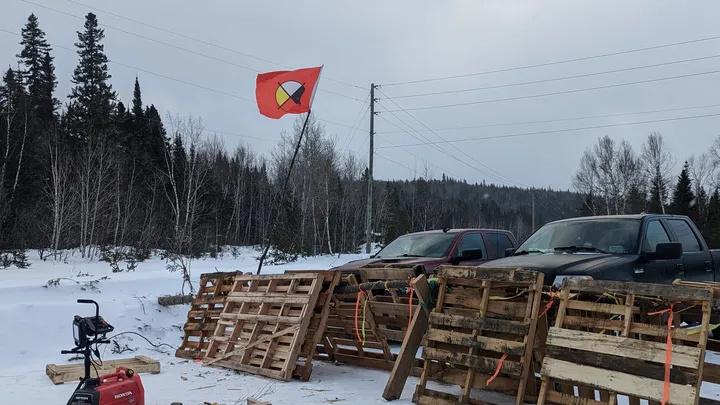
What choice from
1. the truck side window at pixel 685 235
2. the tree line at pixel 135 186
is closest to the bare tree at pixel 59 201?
the tree line at pixel 135 186

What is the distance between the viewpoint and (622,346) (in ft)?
14.1

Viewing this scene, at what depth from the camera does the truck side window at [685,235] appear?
771 cm

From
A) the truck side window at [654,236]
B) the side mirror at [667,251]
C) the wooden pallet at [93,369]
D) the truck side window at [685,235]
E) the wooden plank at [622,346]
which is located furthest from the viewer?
the truck side window at [685,235]

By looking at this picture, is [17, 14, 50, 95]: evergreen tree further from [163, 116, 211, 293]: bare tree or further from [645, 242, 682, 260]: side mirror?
[645, 242, 682, 260]: side mirror

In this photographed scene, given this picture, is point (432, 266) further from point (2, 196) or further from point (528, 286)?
point (2, 196)

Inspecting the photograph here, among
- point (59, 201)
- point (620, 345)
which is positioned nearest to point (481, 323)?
point (620, 345)

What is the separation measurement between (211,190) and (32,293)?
38.6m

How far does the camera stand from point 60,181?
2622 centimetres

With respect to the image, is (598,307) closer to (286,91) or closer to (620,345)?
(620,345)

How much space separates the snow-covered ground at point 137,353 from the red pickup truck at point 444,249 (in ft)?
8.03

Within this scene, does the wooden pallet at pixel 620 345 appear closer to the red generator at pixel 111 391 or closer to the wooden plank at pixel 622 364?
the wooden plank at pixel 622 364

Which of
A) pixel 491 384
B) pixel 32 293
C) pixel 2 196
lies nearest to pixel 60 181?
pixel 2 196

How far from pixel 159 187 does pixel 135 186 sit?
494 centimetres

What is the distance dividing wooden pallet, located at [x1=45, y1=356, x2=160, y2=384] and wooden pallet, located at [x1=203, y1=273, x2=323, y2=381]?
81cm
